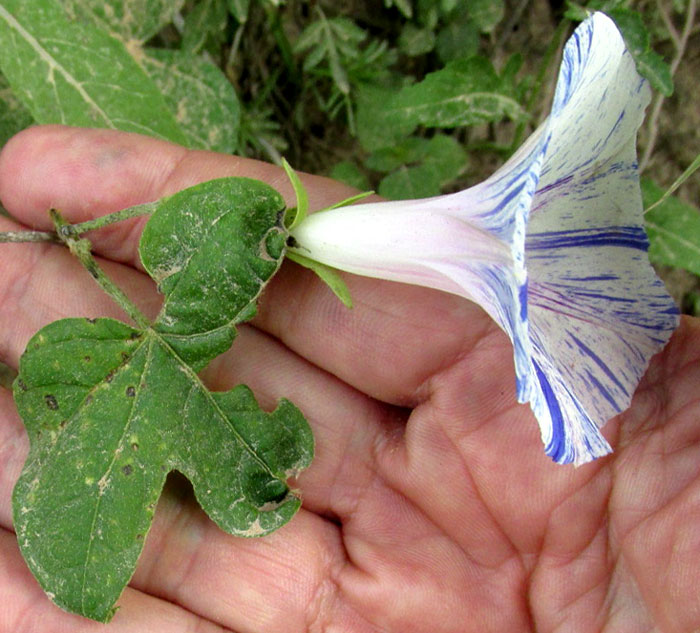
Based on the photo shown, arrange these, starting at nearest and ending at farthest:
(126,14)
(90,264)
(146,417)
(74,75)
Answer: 1. (146,417)
2. (90,264)
3. (74,75)
4. (126,14)

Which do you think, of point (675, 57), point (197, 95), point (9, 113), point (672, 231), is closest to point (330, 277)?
point (197, 95)

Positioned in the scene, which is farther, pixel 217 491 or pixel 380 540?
pixel 380 540

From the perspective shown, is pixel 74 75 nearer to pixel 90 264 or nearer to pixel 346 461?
pixel 90 264

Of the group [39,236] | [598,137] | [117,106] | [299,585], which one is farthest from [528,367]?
[117,106]

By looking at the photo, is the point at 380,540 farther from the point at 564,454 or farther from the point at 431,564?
the point at 564,454

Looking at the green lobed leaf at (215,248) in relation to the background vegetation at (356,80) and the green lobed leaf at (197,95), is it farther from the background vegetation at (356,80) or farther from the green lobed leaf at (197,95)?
the green lobed leaf at (197,95)

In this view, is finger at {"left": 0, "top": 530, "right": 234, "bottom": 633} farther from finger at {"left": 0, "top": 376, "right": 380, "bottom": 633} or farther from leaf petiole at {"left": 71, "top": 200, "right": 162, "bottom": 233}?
leaf petiole at {"left": 71, "top": 200, "right": 162, "bottom": 233}

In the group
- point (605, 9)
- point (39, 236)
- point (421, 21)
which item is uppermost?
point (605, 9)
